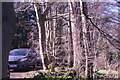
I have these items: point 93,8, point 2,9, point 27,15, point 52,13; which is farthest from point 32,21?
point 2,9

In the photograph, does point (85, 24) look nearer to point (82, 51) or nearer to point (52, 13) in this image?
point (82, 51)

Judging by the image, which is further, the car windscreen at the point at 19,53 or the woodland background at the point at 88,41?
the car windscreen at the point at 19,53

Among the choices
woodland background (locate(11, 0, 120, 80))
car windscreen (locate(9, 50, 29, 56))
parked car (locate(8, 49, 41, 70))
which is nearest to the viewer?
woodland background (locate(11, 0, 120, 80))

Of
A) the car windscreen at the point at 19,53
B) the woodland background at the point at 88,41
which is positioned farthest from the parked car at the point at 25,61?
the woodland background at the point at 88,41

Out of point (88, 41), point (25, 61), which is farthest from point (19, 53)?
point (88, 41)

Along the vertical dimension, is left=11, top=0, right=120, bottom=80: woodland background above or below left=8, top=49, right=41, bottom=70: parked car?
above

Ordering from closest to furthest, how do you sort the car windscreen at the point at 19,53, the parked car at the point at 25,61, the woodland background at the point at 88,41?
the woodland background at the point at 88,41 < the parked car at the point at 25,61 < the car windscreen at the point at 19,53

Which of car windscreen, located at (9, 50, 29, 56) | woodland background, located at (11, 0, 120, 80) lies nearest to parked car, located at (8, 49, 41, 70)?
car windscreen, located at (9, 50, 29, 56)

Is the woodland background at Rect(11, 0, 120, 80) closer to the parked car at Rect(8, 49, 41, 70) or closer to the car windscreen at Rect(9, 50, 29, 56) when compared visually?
the parked car at Rect(8, 49, 41, 70)

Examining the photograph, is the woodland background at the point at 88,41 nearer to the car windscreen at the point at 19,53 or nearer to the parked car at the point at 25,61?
the parked car at the point at 25,61

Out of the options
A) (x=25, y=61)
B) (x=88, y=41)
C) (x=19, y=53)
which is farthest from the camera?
(x=19, y=53)

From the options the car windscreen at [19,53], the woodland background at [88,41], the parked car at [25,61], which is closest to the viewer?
the woodland background at [88,41]

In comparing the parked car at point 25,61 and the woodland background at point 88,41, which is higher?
the woodland background at point 88,41

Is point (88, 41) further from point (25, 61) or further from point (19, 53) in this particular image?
point (19, 53)
